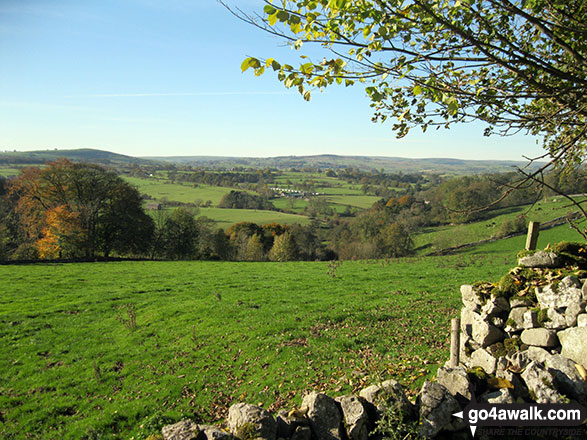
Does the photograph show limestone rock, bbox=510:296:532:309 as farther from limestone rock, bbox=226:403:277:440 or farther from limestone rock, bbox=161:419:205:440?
limestone rock, bbox=161:419:205:440

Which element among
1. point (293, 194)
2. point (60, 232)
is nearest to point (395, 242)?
point (60, 232)

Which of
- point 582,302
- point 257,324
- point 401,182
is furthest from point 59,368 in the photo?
point 401,182

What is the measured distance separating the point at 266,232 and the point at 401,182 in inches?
4475

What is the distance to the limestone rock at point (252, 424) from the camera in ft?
16.1

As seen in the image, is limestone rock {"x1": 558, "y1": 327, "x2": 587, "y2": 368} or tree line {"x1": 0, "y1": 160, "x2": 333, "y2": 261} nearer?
limestone rock {"x1": 558, "y1": 327, "x2": 587, "y2": 368}

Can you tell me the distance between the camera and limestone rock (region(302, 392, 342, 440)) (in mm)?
5191

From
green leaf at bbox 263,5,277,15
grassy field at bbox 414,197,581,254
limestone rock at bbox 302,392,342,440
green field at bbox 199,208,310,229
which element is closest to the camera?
→ green leaf at bbox 263,5,277,15

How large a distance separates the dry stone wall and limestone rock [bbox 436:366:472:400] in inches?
0.6

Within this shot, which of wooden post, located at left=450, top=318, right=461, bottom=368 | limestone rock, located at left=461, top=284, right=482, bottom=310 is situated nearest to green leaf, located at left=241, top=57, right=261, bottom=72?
wooden post, located at left=450, top=318, right=461, bottom=368

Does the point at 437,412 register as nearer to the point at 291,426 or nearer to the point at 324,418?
the point at 324,418

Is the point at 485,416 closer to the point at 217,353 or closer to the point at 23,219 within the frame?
the point at 217,353

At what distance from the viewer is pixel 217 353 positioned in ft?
37.8

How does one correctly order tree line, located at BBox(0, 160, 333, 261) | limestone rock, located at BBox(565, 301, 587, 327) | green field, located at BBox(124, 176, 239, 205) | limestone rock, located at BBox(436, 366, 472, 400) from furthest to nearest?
1. green field, located at BBox(124, 176, 239, 205)
2. tree line, located at BBox(0, 160, 333, 261)
3. limestone rock, located at BBox(565, 301, 587, 327)
4. limestone rock, located at BBox(436, 366, 472, 400)

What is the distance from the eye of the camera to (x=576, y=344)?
225 inches
